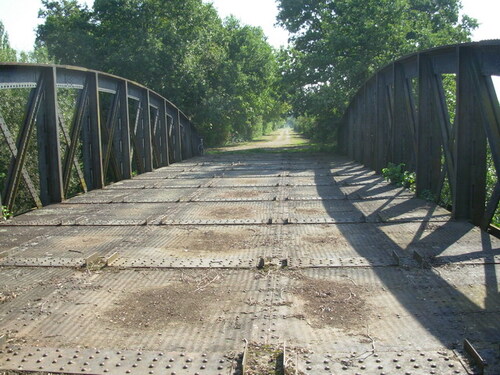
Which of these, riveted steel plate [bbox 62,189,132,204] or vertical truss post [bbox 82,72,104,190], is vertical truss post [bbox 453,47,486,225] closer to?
riveted steel plate [bbox 62,189,132,204]

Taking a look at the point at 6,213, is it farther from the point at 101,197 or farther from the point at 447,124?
the point at 447,124

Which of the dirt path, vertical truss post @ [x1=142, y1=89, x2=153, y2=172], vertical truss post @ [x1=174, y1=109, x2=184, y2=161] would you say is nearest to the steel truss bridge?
vertical truss post @ [x1=142, y1=89, x2=153, y2=172]

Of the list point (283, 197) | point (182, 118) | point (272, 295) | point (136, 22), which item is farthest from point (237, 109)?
point (272, 295)

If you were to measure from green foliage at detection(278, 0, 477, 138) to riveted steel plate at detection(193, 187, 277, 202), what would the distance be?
579 inches

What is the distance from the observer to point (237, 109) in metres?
33.7

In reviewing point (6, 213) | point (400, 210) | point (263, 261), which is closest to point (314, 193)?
point (400, 210)

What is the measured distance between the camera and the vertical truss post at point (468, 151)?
6621 mm

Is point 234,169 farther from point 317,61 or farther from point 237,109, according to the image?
point 237,109

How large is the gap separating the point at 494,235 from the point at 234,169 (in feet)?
33.0

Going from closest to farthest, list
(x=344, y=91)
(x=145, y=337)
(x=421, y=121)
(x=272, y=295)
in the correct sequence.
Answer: (x=145, y=337) < (x=272, y=295) < (x=421, y=121) < (x=344, y=91)

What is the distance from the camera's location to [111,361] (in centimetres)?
299

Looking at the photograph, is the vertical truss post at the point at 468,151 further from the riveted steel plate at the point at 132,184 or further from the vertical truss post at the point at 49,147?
the riveted steel plate at the point at 132,184

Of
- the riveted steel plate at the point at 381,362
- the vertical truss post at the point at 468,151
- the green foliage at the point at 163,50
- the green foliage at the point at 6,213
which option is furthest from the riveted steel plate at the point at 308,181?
the green foliage at the point at 163,50

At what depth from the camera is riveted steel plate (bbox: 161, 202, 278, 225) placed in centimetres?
709
